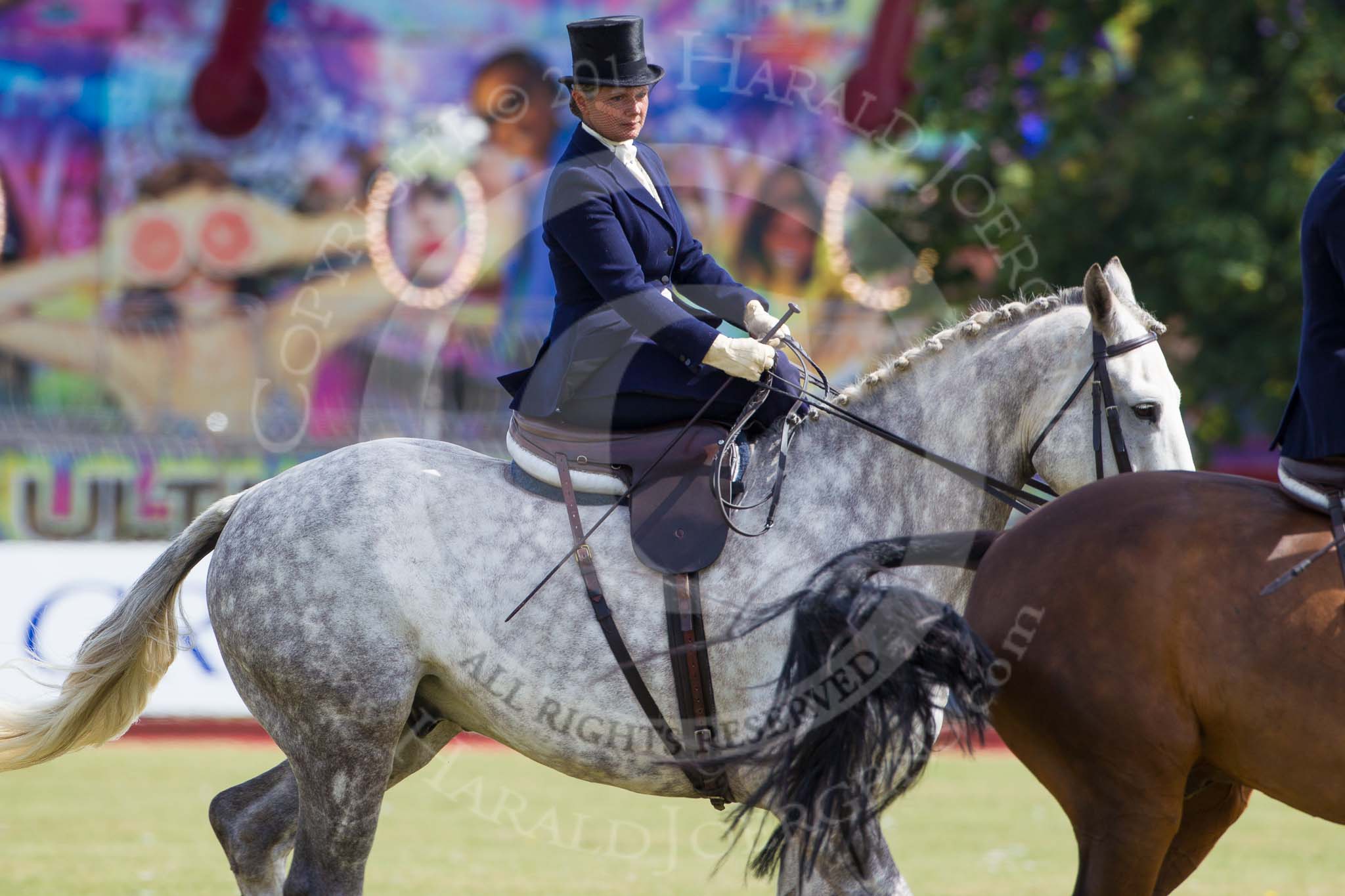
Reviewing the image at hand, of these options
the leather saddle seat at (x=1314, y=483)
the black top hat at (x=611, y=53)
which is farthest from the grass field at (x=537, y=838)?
the black top hat at (x=611, y=53)

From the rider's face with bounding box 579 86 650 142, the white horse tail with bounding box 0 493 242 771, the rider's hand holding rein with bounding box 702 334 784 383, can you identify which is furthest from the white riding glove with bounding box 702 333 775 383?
the white horse tail with bounding box 0 493 242 771

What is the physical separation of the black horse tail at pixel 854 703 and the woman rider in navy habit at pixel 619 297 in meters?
0.91

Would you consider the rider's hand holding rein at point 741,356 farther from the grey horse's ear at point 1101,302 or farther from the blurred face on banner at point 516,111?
the blurred face on banner at point 516,111

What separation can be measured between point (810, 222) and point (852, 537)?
1661 cm

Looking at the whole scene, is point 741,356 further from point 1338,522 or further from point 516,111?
point 516,111

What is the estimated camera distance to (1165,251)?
13.7 meters

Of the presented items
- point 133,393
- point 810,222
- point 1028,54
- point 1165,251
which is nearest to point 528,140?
point 810,222

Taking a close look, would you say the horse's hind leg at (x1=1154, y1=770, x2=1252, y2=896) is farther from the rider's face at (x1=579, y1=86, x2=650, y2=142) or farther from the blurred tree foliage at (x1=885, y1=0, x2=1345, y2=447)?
the blurred tree foliage at (x1=885, y1=0, x2=1345, y2=447)

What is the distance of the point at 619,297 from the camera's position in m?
4.17

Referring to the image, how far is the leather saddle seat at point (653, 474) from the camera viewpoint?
4125 mm

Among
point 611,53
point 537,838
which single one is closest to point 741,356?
point 611,53

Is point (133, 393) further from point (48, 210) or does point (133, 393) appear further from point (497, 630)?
point (497, 630)

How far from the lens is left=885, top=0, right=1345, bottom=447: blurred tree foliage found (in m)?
12.7

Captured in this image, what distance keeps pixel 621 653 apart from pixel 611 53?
5.64 ft
